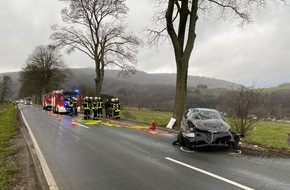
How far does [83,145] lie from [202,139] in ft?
14.5

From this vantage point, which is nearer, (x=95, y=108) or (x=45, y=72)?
(x=95, y=108)

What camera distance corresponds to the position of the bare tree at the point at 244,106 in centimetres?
1914

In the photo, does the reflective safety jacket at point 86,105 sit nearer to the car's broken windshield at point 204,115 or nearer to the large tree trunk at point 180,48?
the large tree trunk at point 180,48

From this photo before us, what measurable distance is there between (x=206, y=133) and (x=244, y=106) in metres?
7.84

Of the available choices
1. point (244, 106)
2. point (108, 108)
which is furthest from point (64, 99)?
point (244, 106)

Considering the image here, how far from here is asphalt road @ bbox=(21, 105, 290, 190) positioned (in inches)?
298

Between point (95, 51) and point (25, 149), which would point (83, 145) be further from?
point (95, 51)

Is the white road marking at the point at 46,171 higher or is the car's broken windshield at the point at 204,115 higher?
the car's broken windshield at the point at 204,115

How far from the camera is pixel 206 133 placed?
12.1m

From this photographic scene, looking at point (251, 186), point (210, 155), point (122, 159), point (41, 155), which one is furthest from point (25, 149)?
point (251, 186)

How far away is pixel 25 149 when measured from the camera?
500 inches

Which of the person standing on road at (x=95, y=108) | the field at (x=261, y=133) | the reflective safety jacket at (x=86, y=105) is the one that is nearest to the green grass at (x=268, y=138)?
the field at (x=261, y=133)

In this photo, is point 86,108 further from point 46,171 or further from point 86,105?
point 46,171

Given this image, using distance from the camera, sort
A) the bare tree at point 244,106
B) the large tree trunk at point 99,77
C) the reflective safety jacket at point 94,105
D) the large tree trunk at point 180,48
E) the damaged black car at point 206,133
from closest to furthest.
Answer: the damaged black car at point 206,133 < the bare tree at point 244,106 < the large tree trunk at point 180,48 < the reflective safety jacket at point 94,105 < the large tree trunk at point 99,77
